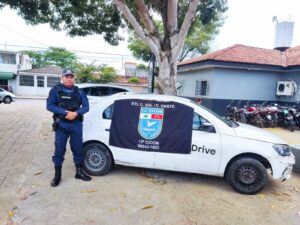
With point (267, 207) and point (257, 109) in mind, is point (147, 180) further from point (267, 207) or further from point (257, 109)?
point (257, 109)

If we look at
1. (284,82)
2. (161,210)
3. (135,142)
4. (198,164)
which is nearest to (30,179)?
(135,142)

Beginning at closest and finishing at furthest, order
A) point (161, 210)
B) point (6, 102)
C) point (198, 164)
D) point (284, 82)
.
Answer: point (161, 210)
point (198, 164)
point (284, 82)
point (6, 102)

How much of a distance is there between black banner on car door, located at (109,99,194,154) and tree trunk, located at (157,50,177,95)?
7.50 ft

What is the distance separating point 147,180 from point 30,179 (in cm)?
209

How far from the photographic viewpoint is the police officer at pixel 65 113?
13.3 feet

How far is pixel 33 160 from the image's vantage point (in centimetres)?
541

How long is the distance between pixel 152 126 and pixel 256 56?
431 inches

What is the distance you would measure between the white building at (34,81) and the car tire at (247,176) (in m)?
30.4

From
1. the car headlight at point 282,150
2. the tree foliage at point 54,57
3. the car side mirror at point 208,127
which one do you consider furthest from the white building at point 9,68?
the car headlight at point 282,150

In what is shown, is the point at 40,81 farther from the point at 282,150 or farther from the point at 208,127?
the point at 282,150

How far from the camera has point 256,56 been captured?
13.1 meters

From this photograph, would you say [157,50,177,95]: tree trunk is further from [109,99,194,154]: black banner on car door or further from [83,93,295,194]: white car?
[109,99,194,154]: black banner on car door

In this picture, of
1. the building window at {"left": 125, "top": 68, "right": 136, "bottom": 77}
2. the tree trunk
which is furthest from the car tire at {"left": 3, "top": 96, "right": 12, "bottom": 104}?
the building window at {"left": 125, "top": 68, "right": 136, "bottom": 77}

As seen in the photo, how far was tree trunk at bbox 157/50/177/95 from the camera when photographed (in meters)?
6.44
